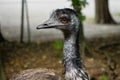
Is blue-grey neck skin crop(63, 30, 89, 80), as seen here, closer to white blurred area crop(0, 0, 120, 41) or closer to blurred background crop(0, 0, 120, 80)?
blurred background crop(0, 0, 120, 80)

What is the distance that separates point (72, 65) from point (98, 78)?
278 centimetres

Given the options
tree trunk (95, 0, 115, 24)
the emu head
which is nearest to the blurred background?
tree trunk (95, 0, 115, 24)

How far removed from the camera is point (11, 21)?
44.0 feet

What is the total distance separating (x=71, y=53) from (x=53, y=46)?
445 cm

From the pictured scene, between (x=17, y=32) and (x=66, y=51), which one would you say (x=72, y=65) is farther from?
(x=17, y=32)

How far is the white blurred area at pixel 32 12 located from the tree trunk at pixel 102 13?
41 cm

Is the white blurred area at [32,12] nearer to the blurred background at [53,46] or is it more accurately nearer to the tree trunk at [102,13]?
the blurred background at [53,46]

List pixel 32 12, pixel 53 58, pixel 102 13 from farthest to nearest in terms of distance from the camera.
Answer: pixel 32 12, pixel 102 13, pixel 53 58

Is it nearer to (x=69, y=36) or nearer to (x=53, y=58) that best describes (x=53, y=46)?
(x=53, y=58)

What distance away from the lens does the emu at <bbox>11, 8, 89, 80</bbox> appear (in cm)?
422

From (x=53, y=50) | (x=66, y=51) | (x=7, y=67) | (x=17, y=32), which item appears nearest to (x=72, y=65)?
(x=66, y=51)

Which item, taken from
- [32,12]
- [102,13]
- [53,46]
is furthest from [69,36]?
[32,12]

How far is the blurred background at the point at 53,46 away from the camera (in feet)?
24.9

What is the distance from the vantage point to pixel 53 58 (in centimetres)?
827
